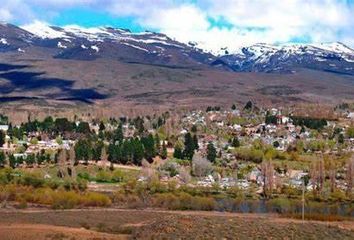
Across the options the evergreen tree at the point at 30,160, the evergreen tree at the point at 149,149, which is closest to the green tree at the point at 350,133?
the evergreen tree at the point at 149,149

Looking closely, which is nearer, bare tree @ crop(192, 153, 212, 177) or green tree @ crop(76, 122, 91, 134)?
bare tree @ crop(192, 153, 212, 177)

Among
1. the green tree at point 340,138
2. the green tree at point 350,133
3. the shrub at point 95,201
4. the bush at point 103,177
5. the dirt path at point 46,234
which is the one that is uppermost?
the green tree at point 350,133

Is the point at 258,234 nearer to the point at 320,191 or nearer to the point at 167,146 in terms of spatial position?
the point at 320,191

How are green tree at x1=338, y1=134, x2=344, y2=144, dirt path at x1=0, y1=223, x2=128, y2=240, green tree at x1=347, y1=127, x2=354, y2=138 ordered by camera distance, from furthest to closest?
green tree at x1=347, y1=127, x2=354, y2=138 < green tree at x1=338, y1=134, x2=344, y2=144 < dirt path at x1=0, y1=223, x2=128, y2=240

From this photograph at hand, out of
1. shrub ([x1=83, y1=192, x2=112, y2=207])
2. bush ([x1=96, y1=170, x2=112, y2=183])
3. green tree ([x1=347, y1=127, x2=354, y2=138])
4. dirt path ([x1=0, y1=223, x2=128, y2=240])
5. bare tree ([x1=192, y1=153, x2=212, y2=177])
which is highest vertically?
green tree ([x1=347, y1=127, x2=354, y2=138])

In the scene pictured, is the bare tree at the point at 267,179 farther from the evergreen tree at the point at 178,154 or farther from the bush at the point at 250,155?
the evergreen tree at the point at 178,154

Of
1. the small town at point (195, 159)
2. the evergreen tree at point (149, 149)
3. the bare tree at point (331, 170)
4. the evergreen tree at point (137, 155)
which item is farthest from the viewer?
the evergreen tree at point (149, 149)

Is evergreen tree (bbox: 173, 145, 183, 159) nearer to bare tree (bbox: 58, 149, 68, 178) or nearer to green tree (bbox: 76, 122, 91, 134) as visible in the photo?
bare tree (bbox: 58, 149, 68, 178)

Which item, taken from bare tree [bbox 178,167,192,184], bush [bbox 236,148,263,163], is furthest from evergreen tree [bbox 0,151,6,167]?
bush [bbox 236,148,263,163]
